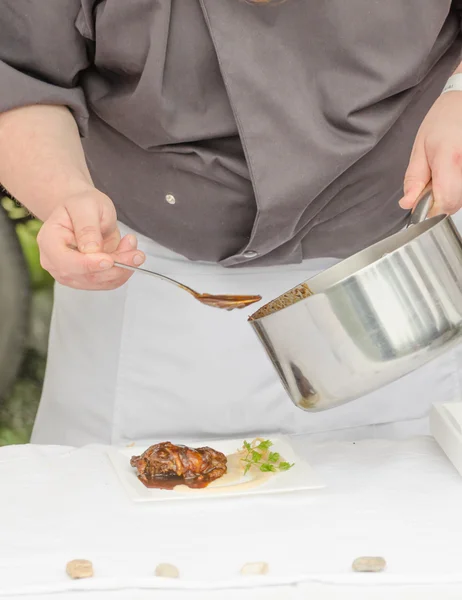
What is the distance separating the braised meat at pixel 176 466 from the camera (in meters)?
1.07

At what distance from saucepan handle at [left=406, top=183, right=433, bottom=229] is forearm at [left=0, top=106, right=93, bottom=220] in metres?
0.37

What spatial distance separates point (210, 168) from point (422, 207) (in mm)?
359

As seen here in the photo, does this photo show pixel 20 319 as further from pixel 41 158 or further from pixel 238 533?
pixel 238 533

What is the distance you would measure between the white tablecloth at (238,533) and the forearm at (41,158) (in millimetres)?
309

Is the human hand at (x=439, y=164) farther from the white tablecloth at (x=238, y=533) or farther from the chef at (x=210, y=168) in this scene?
the white tablecloth at (x=238, y=533)

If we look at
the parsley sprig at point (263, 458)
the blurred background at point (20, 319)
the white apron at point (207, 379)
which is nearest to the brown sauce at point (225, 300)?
the parsley sprig at point (263, 458)

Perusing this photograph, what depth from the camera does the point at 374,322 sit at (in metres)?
0.92

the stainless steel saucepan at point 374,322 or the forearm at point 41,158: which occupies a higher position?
the forearm at point 41,158

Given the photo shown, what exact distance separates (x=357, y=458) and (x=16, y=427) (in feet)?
3.97

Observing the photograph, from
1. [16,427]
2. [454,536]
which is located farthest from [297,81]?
[16,427]

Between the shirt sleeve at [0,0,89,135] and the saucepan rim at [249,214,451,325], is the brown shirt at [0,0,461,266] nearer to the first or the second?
the shirt sleeve at [0,0,89,135]

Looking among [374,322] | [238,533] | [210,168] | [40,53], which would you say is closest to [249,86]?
[210,168]

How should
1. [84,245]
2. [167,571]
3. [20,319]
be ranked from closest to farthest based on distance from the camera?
[167,571], [84,245], [20,319]

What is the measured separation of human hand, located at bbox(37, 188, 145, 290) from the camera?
98 cm
